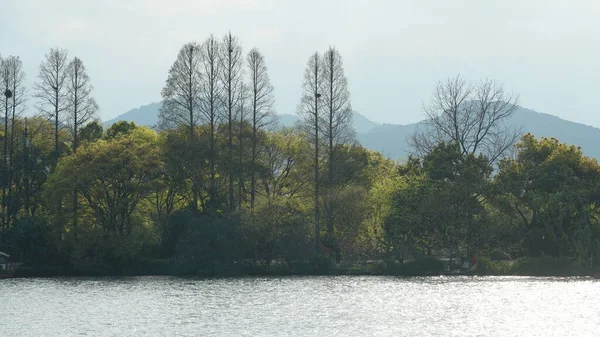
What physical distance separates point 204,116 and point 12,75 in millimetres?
20810

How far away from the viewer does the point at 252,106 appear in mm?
79688

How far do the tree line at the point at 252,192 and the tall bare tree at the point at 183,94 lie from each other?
0.40ft

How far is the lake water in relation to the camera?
120 ft

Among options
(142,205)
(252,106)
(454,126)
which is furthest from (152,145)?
(454,126)

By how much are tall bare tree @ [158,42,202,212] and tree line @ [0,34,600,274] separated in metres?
0.12

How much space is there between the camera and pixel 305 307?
4438 centimetres

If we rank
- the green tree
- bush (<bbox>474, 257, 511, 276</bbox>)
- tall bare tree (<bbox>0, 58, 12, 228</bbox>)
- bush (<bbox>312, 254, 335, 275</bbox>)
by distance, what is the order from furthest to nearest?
tall bare tree (<bbox>0, 58, 12, 228</bbox>) → bush (<bbox>312, 254, 335, 275</bbox>) → bush (<bbox>474, 257, 511, 276</bbox>) → the green tree

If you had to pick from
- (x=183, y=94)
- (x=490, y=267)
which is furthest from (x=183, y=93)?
(x=490, y=267)

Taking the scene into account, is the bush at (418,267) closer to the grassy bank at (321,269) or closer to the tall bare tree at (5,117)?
the grassy bank at (321,269)

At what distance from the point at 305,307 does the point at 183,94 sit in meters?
39.4

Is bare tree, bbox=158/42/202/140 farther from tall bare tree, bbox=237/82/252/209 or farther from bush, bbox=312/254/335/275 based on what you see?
bush, bbox=312/254/335/275

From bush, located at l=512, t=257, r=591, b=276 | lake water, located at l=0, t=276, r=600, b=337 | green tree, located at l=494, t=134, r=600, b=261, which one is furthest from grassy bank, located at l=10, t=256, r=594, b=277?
lake water, located at l=0, t=276, r=600, b=337

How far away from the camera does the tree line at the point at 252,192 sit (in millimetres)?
68062

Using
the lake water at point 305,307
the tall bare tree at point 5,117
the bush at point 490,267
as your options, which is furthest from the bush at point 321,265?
the tall bare tree at point 5,117
